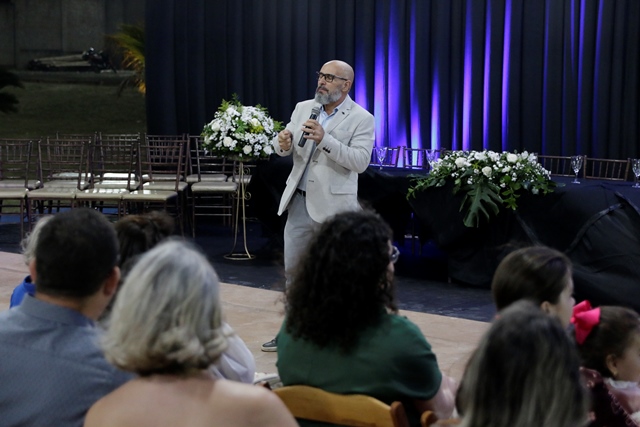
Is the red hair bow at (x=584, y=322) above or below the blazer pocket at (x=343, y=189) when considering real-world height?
below

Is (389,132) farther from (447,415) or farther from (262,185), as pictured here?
(447,415)

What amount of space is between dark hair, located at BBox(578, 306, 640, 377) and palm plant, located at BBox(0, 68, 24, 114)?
1127cm

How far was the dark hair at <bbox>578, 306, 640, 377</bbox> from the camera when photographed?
2477mm

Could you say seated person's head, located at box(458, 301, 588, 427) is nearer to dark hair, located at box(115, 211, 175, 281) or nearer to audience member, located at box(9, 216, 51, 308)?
audience member, located at box(9, 216, 51, 308)

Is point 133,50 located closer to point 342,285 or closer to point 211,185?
point 211,185

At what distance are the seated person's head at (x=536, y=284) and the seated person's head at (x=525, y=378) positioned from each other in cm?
91

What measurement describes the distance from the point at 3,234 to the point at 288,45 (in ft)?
11.2

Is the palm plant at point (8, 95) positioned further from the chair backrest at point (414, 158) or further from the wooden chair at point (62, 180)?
the chair backrest at point (414, 158)

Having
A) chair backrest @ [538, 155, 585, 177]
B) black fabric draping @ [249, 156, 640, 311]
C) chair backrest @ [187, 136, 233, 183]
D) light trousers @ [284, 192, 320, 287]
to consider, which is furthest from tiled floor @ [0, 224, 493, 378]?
chair backrest @ [538, 155, 585, 177]

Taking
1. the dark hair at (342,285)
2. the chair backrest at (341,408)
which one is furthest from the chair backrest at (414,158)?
the chair backrest at (341,408)

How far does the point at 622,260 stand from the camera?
18.4 feet

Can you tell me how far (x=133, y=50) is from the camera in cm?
1200

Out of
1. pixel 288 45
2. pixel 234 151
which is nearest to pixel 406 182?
pixel 234 151

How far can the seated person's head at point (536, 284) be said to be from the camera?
2.46m
